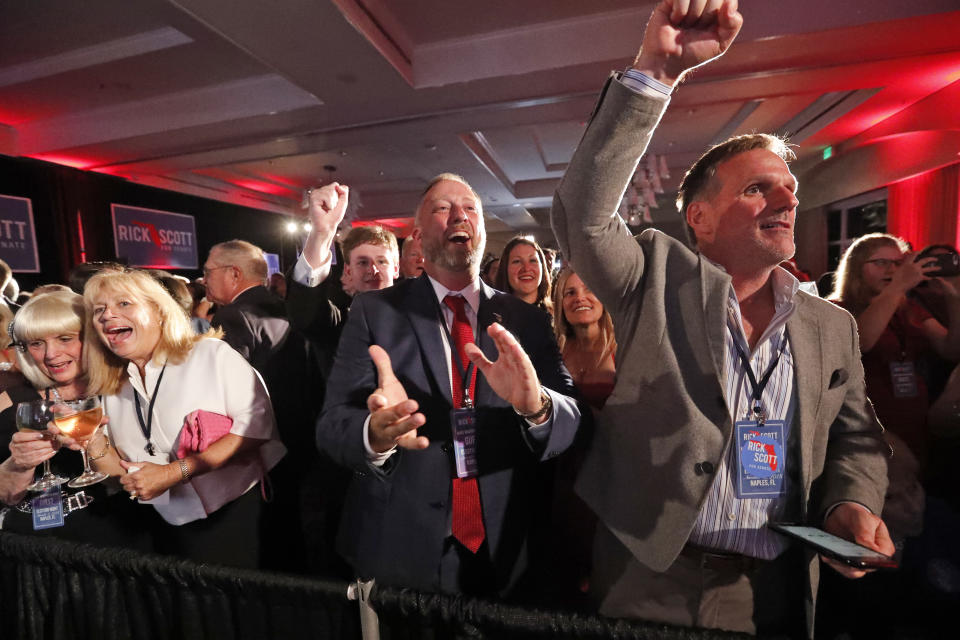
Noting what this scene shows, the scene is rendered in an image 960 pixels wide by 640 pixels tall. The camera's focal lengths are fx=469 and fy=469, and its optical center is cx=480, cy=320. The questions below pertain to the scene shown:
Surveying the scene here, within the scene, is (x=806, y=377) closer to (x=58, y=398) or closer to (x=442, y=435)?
(x=442, y=435)

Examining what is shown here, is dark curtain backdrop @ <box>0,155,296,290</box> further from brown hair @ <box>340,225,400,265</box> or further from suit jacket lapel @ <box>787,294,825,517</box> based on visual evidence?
suit jacket lapel @ <box>787,294,825,517</box>

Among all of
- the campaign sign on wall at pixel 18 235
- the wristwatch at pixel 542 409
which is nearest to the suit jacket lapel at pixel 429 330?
the wristwatch at pixel 542 409

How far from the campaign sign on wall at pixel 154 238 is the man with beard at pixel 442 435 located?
24.5 feet

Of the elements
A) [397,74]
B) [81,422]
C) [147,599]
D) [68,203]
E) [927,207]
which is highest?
[397,74]

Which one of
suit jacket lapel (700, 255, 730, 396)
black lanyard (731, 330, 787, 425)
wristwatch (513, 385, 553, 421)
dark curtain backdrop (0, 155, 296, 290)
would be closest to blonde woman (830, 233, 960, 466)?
black lanyard (731, 330, 787, 425)

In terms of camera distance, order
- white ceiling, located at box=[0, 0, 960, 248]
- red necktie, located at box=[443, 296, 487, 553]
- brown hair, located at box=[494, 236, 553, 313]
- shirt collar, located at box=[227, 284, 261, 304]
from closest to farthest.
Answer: red necktie, located at box=[443, 296, 487, 553], shirt collar, located at box=[227, 284, 261, 304], brown hair, located at box=[494, 236, 553, 313], white ceiling, located at box=[0, 0, 960, 248]

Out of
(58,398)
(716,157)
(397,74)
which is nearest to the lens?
(716,157)

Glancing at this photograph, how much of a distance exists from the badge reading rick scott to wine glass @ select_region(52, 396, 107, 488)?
171cm

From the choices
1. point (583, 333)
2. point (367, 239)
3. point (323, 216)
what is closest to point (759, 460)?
point (583, 333)

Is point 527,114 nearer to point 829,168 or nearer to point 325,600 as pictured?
point 325,600

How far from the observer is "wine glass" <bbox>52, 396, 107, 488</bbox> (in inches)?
50.5

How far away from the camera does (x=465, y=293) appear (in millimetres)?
1365

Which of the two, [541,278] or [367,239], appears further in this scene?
[541,278]

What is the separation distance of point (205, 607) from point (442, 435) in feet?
1.93
